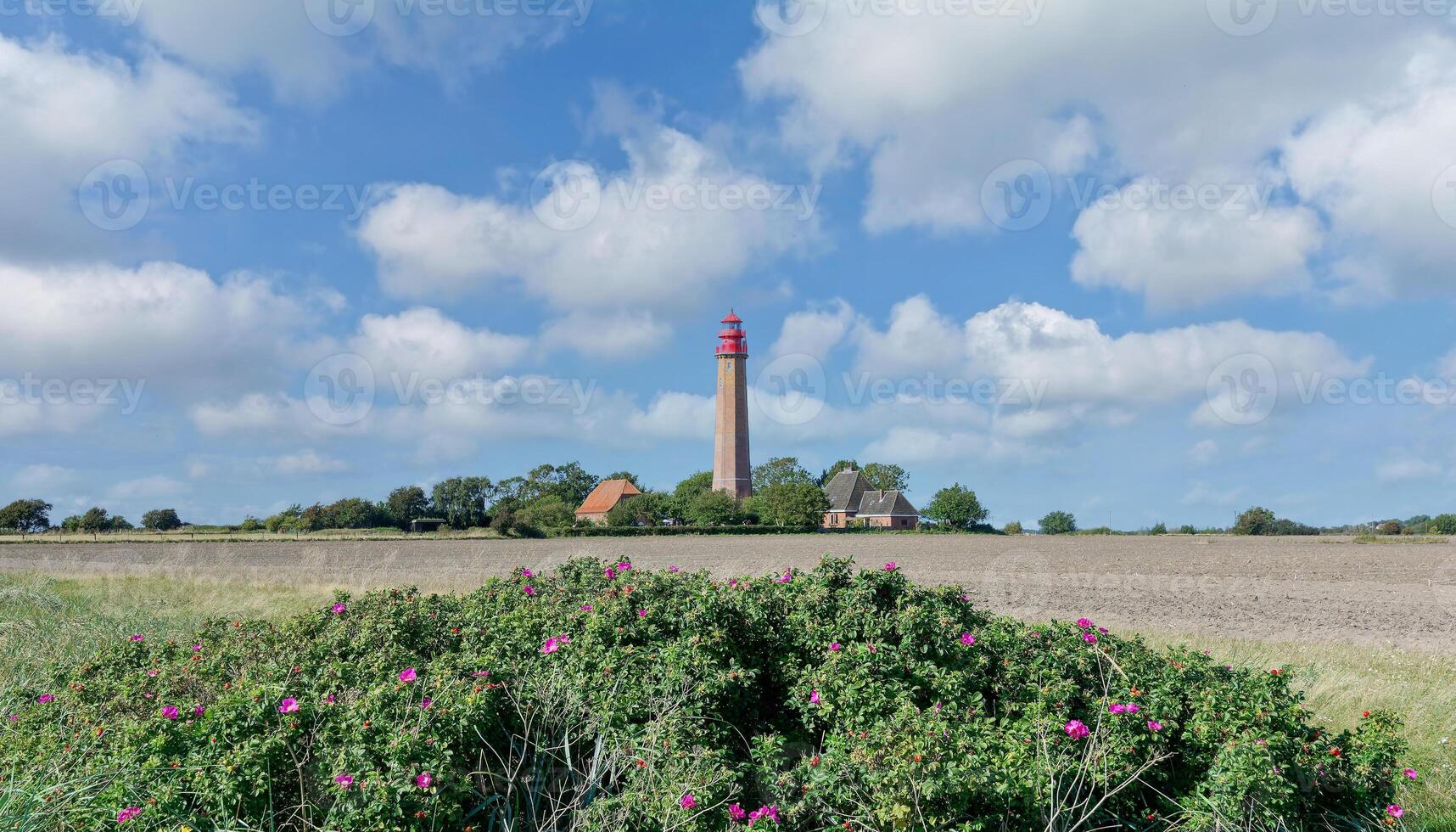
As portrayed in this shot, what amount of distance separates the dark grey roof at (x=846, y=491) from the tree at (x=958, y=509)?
1076cm

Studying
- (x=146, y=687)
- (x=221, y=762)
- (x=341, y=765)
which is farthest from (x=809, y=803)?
(x=146, y=687)

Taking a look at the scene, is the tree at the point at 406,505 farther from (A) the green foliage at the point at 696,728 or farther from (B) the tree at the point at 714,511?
(A) the green foliage at the point at 696,728

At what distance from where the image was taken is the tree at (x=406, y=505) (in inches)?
3816

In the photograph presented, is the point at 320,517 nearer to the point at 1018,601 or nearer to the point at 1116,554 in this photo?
the point at 1116,554

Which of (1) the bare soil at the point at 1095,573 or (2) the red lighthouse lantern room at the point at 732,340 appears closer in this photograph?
(1) the bare soil at the point at 1095,573

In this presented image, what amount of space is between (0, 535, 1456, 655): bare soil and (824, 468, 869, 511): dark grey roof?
5680cm

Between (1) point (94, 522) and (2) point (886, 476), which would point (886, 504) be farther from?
(1) point (94, 522)

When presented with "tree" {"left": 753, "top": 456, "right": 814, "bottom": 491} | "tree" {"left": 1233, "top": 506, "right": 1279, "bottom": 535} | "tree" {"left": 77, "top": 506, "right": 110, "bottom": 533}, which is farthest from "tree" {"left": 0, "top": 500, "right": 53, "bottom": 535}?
"tree" {"left": 1233, "top": 506, "right": 1279, "bottom": 535}

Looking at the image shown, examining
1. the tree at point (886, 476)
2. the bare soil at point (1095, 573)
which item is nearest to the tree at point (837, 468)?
the tree at point (886, 476)

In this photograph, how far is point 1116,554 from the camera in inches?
2039

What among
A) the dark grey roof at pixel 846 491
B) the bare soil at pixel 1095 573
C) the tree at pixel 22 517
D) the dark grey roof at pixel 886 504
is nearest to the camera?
the bare soil at pixel 1095 573

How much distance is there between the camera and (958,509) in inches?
4700

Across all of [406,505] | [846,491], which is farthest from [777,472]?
[406,505]

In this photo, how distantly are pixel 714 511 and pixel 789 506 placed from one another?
8.97 meters
